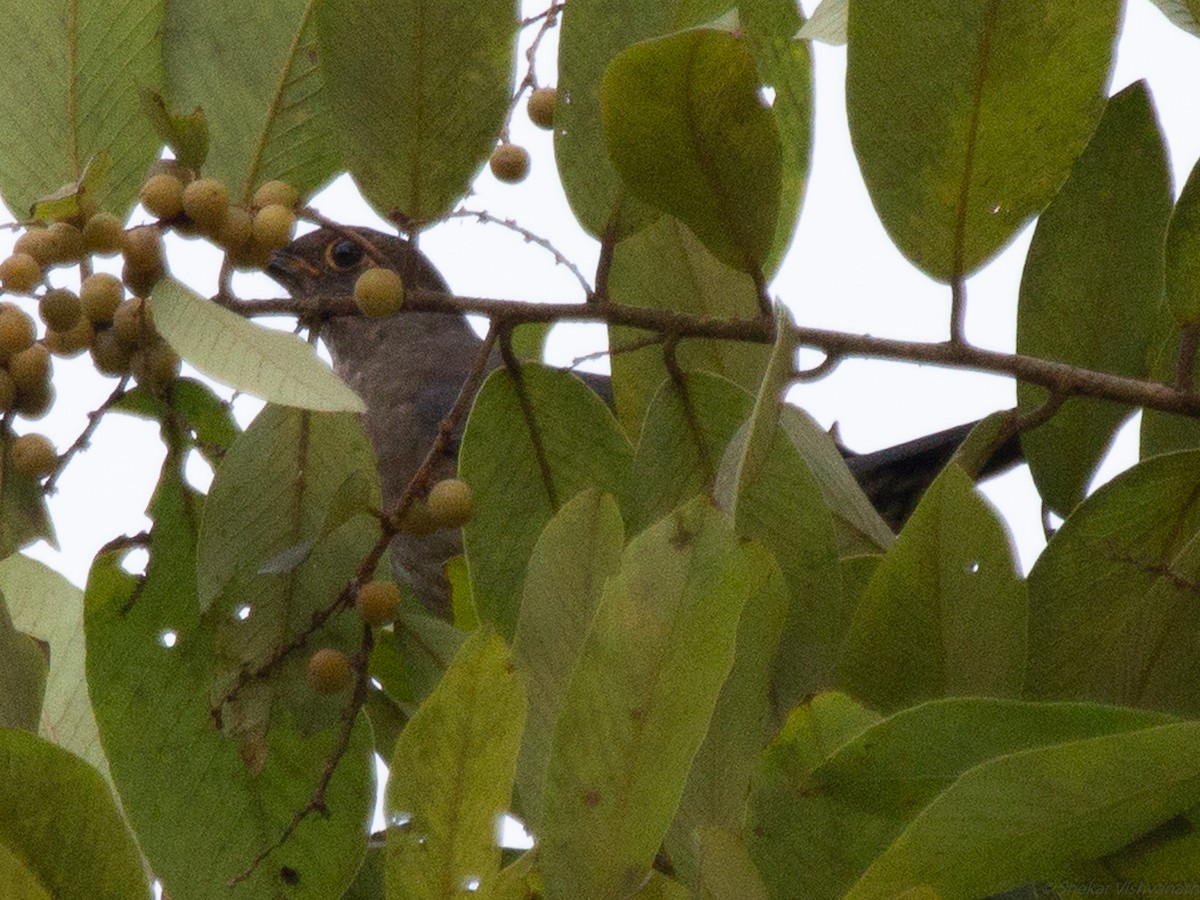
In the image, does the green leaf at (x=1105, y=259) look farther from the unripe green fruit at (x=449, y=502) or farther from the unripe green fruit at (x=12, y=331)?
the unripe green fruit at (x=12, y=331)

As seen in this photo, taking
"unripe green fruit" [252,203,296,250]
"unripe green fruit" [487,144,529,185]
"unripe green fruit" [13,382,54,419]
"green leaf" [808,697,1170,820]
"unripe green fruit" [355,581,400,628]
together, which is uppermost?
"unripe green fruit" [487,144,529,185]

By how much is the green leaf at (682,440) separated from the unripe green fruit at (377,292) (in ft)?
0.80

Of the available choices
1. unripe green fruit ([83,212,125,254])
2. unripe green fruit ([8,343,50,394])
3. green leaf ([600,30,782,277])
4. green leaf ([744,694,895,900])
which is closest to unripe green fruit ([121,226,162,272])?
unripe green fruit ([83,212,125,254])

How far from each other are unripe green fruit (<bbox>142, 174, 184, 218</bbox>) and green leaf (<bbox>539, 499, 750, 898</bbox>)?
0.48 meters

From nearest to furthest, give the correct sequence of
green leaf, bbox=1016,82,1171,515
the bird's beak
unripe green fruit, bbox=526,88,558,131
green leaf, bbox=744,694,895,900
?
green leaf, bbox=744,694,895,900 → green leaf, bbox=1016,82,1171,515 → unripe green fruit, bbox=526,88,558,131 → the bird's beak

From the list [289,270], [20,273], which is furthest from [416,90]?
[289,270]

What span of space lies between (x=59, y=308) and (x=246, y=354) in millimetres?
190

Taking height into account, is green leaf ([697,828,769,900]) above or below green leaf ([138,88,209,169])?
below

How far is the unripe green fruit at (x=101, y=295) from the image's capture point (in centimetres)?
121

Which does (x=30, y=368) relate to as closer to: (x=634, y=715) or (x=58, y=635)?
(x=634, y=715)

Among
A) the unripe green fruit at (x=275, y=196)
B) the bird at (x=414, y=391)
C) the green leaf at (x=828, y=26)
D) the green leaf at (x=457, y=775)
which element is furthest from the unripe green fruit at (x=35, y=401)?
the bird at (x=414, y=391)

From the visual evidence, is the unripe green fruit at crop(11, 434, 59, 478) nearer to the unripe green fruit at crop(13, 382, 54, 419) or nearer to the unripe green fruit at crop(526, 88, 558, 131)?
the unripe green fruit at crop(13, 382, 54, 419)

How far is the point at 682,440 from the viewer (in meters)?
1.40

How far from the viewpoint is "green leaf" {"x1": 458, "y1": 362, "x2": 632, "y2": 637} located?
144cm
